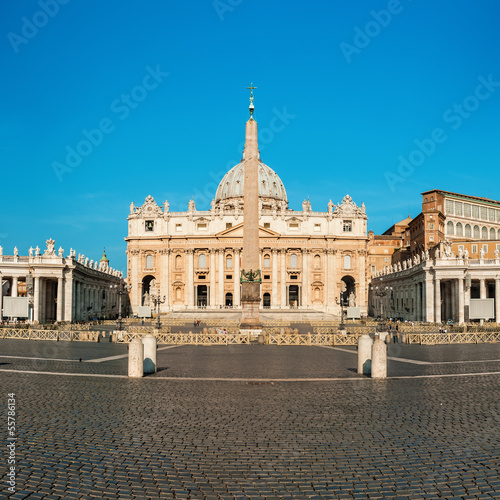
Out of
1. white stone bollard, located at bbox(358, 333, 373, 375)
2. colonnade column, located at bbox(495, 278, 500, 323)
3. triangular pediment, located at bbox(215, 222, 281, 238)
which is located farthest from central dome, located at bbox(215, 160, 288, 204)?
white stone bollard, located at bbox(358, 333, 373, 375)

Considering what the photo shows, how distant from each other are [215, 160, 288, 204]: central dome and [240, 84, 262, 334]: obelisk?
76.7 metres

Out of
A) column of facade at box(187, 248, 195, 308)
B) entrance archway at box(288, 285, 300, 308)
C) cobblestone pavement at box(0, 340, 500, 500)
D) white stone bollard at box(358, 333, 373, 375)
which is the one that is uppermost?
column of facade at box(187, 248, 195, 308)

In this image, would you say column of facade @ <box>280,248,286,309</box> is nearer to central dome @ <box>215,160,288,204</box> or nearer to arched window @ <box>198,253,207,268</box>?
arched window @ <box>198,253,207,268</box>

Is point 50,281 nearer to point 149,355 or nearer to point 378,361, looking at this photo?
point 149,355

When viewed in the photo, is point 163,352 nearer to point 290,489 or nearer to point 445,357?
point 445,357

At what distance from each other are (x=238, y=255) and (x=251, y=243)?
183ft

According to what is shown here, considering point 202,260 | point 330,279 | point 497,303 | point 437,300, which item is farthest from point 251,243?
point 202,260

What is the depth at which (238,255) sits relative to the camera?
90.4m

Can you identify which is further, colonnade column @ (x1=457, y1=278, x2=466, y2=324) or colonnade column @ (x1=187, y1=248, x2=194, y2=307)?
colonnade column @ (x1=187, y1=248, x2=194, y2=307)

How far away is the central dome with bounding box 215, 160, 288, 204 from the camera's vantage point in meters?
114

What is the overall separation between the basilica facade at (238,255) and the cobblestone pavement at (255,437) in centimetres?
7364

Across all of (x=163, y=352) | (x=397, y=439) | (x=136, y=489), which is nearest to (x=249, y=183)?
(x=163, y=352)

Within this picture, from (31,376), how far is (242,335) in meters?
16.8

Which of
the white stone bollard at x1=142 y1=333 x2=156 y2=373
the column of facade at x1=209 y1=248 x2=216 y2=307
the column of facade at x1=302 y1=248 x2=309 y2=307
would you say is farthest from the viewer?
the column of facade at x1=209 y1=248 x2=216 y2=307
